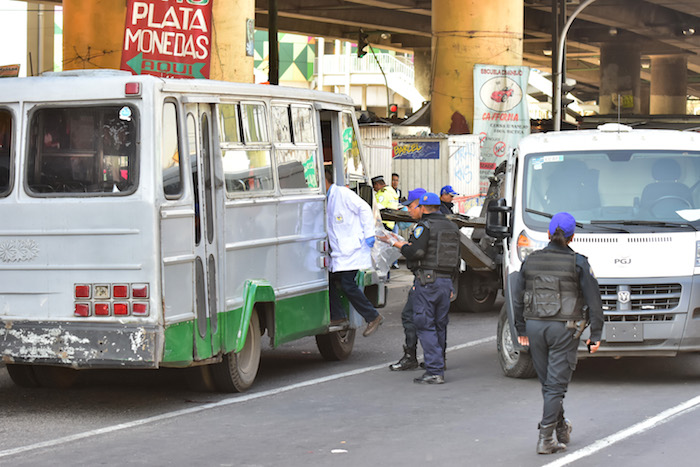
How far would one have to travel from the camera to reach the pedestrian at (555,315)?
25.9 feet

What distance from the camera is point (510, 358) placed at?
11.3 metres

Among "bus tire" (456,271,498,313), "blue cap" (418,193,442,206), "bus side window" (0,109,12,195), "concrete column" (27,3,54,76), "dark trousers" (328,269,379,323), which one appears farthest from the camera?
"concrete column" (27,3,54,76)

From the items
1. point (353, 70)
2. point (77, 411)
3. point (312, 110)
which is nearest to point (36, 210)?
point (77, 411)

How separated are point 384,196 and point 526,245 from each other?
428 inches

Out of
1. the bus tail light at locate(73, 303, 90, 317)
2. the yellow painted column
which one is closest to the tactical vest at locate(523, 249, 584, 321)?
the bus tail light at locate(73, 303, 90, 317)

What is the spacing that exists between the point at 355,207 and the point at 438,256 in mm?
1140

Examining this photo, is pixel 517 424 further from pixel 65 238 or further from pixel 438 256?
pixel 65 238

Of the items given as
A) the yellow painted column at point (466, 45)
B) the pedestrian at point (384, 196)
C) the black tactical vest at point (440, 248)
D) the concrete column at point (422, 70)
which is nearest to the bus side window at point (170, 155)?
the black tactical vest at point (440, 248)

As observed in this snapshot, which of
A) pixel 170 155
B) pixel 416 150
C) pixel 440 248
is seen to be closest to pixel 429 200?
pixel 440 248

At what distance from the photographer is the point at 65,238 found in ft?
30.1

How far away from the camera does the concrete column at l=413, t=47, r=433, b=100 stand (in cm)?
5541

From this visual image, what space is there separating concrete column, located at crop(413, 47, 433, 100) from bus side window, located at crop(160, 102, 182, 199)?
152ft

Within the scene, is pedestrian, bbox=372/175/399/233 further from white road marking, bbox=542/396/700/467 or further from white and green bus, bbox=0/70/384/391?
white road marking, bbox=542/396/700/467

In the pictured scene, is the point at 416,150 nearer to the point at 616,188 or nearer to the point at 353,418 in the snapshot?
the point at 616,188
